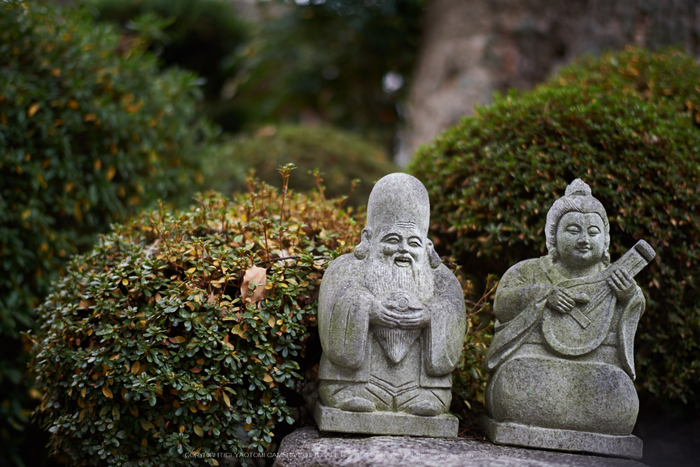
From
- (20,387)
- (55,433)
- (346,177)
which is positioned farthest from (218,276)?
(346,177)

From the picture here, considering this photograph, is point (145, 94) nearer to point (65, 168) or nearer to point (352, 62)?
point (65, 168)

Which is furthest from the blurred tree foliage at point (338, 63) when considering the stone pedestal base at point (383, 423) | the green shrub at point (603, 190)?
the stone pedestal base at point (383, 423)

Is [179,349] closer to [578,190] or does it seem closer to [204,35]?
[578,190]

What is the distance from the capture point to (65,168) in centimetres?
529

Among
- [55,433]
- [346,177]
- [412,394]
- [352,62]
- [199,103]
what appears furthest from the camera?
[199,103]

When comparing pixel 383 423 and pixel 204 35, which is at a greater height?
pixel 204 35

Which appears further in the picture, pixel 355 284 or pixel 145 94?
pixel 145 94

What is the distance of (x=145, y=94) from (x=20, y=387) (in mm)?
3019

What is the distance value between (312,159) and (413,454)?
5579mm

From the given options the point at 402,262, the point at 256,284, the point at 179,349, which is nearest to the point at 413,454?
the point at 402,262

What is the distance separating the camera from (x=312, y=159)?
808cm

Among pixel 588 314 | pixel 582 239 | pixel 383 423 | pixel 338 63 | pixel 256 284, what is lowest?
pixel 383 423

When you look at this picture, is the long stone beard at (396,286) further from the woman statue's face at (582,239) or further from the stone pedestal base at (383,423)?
the woman statue's face at (582,239)

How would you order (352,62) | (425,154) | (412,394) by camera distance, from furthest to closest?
(352,62) < (425,154) < (412,394)
